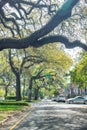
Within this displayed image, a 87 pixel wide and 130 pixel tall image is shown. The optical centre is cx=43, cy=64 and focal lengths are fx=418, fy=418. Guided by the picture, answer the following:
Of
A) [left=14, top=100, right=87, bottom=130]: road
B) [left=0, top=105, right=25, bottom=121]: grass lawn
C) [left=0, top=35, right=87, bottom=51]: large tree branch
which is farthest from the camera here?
[left=0, top=105, right=25, bottom=121]: grass lawn

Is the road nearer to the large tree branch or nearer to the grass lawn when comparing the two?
the grass lawn

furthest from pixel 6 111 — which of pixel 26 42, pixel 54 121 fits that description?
pixel 26 42

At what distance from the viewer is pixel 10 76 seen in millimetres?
100125

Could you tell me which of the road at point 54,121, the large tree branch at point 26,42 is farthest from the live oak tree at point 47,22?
the road at point 54,121

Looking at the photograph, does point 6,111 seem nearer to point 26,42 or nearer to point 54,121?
point 54,121

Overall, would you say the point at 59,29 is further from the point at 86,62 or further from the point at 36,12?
the point at 86,62

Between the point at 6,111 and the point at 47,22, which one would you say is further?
the point at 6,111

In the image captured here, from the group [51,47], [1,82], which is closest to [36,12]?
[51,47]

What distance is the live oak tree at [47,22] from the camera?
20906 mm

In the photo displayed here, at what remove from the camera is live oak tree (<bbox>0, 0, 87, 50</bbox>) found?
68.6ft

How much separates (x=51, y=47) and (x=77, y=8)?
22673 mm

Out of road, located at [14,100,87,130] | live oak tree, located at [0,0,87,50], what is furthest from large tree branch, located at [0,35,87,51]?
road, located at [14,100,87,130]

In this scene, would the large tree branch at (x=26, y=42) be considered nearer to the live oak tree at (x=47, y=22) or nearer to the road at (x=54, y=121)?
the live oak tree at (x=47, y=22)

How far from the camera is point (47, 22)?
21.4m
